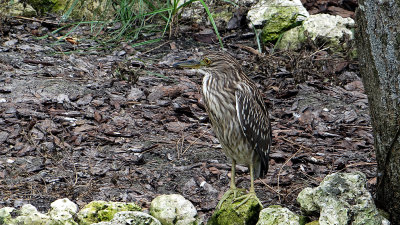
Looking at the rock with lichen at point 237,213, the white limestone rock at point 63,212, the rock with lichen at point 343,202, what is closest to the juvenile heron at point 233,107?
the rock with lichen at point 237,213

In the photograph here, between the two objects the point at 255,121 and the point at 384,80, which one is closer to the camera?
the point at 384,80

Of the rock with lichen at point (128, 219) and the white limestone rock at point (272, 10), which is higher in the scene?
the white limestone rock at point (272, 10)

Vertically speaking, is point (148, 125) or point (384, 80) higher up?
point (384, 80)

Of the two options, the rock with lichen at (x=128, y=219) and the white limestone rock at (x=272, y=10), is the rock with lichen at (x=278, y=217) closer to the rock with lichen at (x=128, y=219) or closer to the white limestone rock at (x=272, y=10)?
the rock with lichen at (x=128, y=219)

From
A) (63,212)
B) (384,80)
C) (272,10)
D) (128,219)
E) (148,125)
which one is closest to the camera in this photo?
(128,219)

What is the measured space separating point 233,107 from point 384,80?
1321mm

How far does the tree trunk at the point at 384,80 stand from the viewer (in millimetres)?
4023

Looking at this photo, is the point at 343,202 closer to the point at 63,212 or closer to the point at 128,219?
the point at 128,219

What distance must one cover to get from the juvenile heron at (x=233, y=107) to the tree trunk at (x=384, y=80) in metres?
1.09

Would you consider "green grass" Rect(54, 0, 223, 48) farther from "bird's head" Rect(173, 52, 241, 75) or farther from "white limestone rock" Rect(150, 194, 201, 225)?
"white limestone rock" Rect(150, 194, 201, 225)

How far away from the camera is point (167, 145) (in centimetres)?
600

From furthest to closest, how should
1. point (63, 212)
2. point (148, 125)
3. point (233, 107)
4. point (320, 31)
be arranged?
1. point (320, 31)
2. point (148, 125)
3. point (233, 107)
4. point (63, 212)

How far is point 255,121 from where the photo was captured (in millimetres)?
5098

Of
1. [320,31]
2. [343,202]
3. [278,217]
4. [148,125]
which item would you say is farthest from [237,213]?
[320,31]
